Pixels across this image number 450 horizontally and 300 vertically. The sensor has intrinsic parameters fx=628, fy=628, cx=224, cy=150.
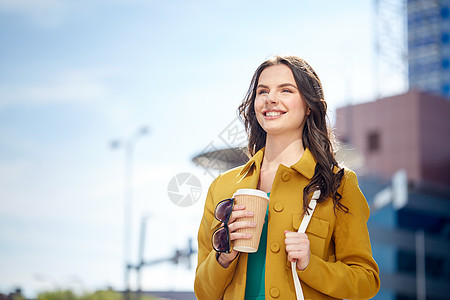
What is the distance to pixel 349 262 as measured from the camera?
2770 mm

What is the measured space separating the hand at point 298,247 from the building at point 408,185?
153 feet

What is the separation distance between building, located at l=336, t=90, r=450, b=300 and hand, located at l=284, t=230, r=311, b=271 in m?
46.6

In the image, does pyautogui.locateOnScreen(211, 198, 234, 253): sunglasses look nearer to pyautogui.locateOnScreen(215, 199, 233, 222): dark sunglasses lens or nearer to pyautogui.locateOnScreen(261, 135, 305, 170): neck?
pyautogui.locateOnScreen(215, 199, 233, 222): dark sunglasses lens

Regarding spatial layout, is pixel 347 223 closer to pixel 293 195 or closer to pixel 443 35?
pixel 293 195

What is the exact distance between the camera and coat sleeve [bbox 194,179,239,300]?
2738mm

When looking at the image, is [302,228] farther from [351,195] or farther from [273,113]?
[273,113]

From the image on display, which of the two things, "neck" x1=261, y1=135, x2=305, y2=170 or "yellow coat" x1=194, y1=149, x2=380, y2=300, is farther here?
"neck" x1=261, y1=135, x2=305, y2=170

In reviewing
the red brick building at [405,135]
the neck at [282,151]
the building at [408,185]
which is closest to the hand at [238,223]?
the neck at [282,151]

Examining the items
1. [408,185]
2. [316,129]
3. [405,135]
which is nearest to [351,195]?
[316,129]

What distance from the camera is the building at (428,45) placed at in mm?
73688

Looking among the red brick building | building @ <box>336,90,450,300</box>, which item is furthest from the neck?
the red brick building

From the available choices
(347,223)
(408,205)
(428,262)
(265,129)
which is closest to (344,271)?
(347,223)

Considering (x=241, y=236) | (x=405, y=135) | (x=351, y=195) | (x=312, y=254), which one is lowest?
(x=312, y=254)

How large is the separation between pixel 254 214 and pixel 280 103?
63 centimetres
